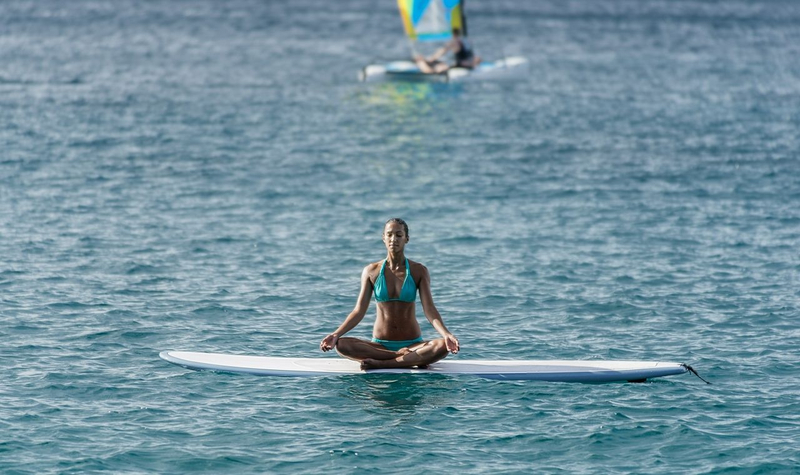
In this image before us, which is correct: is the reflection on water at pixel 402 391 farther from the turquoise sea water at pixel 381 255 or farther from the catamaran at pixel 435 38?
the catamaran at pixel 435 38

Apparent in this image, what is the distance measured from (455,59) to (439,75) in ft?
8.81

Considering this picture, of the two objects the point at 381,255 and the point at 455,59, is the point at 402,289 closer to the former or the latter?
the point at 381,255

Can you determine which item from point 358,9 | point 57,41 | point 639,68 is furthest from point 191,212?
point 358,9

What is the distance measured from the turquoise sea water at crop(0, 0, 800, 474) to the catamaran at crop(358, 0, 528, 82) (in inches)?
41.5

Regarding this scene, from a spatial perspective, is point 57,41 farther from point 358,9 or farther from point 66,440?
point 66,440

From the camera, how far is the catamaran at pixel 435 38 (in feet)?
188

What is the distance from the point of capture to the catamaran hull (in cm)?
5728

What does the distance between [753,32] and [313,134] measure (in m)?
56.9

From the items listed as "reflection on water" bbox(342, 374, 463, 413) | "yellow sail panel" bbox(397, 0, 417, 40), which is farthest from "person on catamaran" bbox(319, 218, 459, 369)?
"yellow sail panel" bbox(397, 0, 417, 40)

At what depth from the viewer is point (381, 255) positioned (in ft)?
91.2

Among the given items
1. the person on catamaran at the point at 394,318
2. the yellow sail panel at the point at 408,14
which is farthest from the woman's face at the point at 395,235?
the yellow sail panel at the point at 408,14

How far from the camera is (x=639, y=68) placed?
224ft

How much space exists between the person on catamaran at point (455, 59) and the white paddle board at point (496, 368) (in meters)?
39.4

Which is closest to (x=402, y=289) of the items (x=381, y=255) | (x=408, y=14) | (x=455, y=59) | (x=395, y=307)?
(x=395, y=307)
